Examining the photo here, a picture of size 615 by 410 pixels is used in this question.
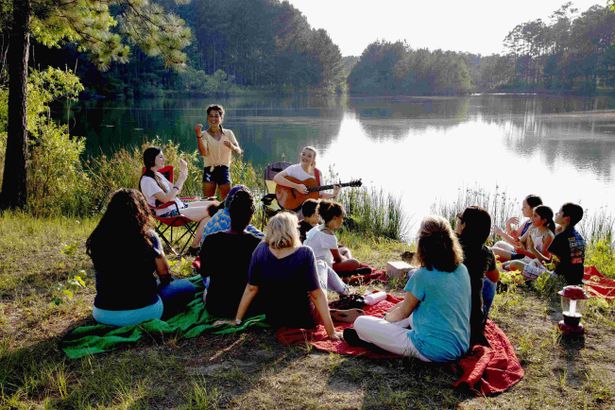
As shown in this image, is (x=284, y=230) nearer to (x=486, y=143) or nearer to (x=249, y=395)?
(x=249, y=395)

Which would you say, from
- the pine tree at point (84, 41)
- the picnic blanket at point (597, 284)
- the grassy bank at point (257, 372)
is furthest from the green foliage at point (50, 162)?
the picnic blanket at point (597, 284)

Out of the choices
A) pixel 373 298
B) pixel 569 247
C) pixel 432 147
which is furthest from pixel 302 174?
pixel 432 147

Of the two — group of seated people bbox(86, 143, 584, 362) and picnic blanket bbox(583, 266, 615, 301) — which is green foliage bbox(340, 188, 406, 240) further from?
group of seated people bbox(86, 143, 584, 362)

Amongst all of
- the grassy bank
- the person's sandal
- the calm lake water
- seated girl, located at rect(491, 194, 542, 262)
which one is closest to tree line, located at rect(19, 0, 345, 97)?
the calm lake water

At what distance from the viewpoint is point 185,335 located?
3.28 metres

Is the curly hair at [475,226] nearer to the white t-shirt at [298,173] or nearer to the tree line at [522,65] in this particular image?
the white t-shirt at [298,173]

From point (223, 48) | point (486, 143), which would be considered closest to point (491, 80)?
point (223, 48)

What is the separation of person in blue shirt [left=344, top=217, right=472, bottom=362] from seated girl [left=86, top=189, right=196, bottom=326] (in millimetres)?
1329

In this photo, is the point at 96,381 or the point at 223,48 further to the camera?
the point at 223,48

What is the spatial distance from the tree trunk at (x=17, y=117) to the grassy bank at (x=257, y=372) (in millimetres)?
3486

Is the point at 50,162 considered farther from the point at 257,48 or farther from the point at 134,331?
the point at 257,48

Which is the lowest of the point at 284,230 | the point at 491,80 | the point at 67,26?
the point at 284,230

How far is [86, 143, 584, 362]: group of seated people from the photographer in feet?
9.18

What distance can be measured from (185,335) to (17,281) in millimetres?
1762
